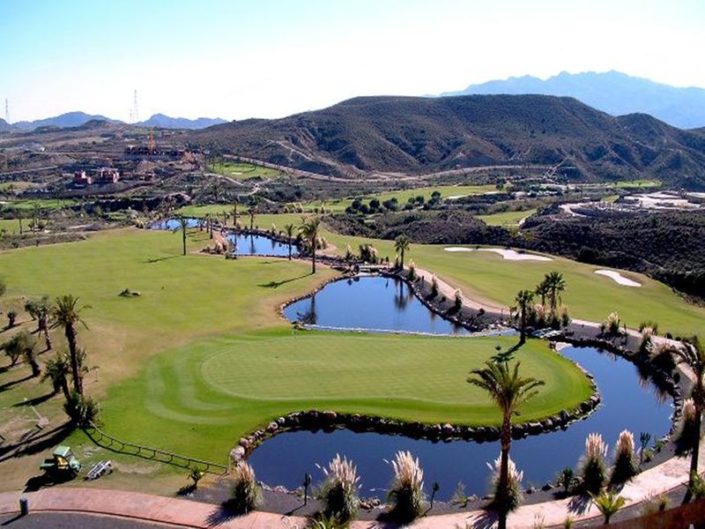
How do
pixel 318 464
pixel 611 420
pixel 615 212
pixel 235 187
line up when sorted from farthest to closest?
pixel 235 187 < pixel 615 212 < pixel 611 420 < pixel 318 464

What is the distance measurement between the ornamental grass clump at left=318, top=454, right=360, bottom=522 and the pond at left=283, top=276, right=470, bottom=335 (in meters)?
31.3

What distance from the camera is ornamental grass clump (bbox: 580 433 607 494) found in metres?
31.2

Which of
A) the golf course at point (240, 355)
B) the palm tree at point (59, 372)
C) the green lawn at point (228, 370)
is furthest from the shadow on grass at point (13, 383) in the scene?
the palm tree at point (59, 372)

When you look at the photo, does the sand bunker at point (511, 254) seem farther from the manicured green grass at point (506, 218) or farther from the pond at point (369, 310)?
the manicured green grass at point (506, 218)

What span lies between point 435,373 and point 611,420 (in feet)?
38.2

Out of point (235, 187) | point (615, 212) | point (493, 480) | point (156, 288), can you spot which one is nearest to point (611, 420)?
point (493, 480)

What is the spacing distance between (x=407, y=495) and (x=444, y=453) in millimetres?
7726

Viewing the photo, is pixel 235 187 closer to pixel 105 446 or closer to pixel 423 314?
pixel 423 314

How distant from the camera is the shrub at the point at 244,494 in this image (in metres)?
29.3

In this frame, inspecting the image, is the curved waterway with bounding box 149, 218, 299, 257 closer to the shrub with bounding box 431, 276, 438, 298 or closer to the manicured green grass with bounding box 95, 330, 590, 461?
the shrub with bounding box 431, 276, 438, 298

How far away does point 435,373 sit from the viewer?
45.8 metres

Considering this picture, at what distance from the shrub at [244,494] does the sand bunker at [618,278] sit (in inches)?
2302

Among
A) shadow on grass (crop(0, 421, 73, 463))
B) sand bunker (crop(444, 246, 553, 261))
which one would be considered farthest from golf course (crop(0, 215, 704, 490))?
sand bunker (crop(444, 246, 553, 261))

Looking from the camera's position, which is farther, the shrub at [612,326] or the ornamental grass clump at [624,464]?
the shrub at [612,326]
